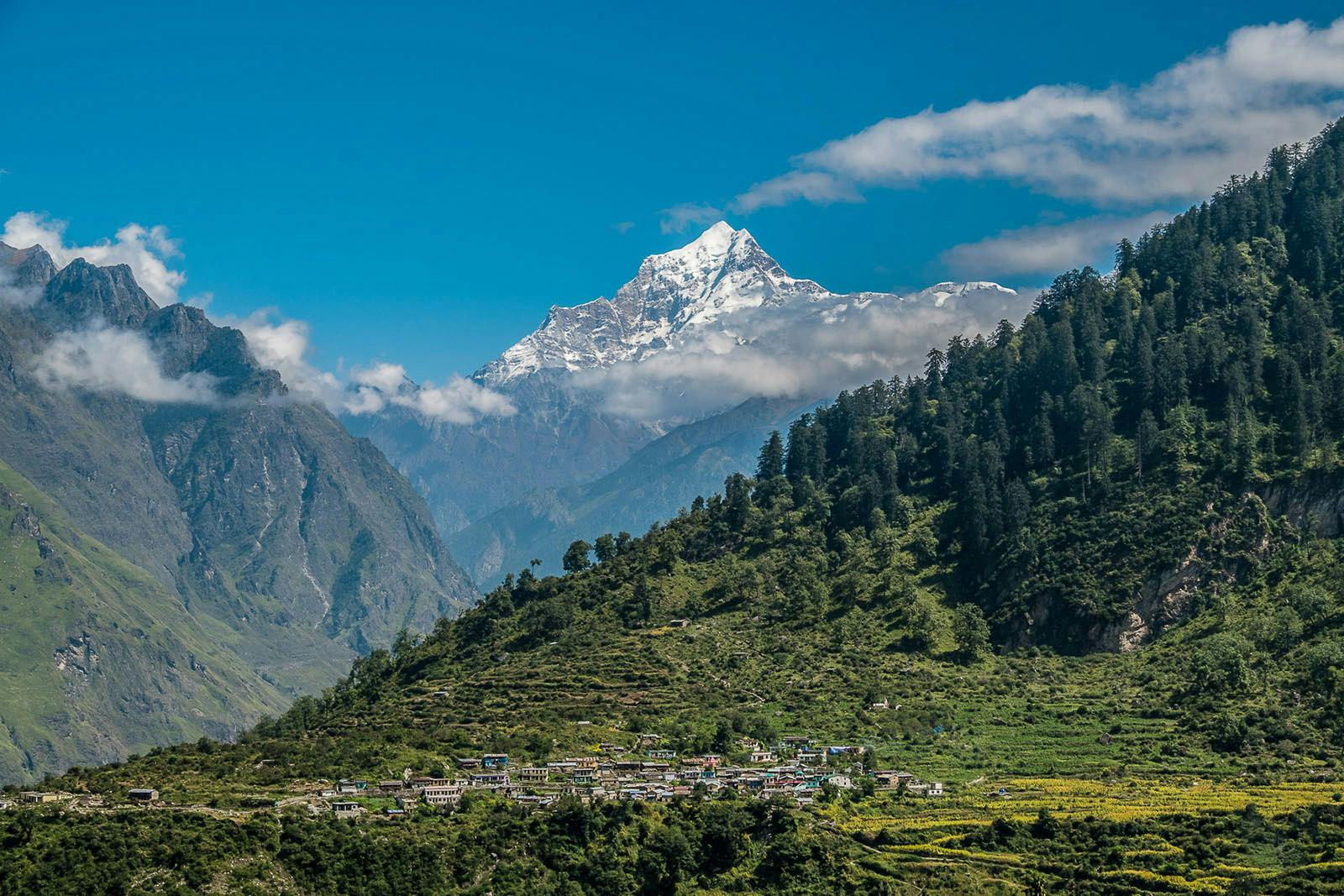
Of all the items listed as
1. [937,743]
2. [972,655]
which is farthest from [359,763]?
[972,655]

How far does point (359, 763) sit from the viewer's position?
133500 millimetres

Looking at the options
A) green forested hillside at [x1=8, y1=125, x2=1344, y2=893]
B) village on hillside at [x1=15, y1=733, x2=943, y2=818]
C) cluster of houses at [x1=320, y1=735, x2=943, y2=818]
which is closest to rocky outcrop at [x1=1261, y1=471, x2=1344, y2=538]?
green forested hillside at [x1=8, y1=125, x2=1344, y2=893]

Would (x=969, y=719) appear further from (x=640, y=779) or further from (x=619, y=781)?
(x=619, y=781)

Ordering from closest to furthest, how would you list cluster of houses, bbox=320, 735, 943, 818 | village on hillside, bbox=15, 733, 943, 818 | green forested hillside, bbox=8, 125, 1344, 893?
green forested hillside, bbox=8, 125, 1344, 893 → village on hillside, bbox=15, 733, 943, 818 → cluster of houses, bbox=320, 735, 943, 818

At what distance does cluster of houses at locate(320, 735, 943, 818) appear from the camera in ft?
404

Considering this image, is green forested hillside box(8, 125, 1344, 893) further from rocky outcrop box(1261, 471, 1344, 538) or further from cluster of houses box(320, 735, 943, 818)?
cluster of houses box(320, 735, 943, 818)

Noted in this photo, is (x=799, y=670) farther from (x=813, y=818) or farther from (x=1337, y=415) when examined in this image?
(x=1337, y=415)

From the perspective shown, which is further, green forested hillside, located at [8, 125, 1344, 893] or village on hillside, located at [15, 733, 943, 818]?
village on hillside, located at [15, 733, 943, 818]

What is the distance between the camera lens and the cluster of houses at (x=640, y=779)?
123062 millimetres

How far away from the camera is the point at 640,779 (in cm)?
13212

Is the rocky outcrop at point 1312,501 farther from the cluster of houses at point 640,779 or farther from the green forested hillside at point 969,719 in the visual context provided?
the cluster of houses at point 640,779

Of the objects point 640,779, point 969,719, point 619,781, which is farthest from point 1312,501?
point 619,781

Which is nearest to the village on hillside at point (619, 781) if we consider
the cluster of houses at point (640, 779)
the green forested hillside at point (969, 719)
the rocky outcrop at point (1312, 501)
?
the cluster of houses at point (640, 779)

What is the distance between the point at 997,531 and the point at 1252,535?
3342cm
